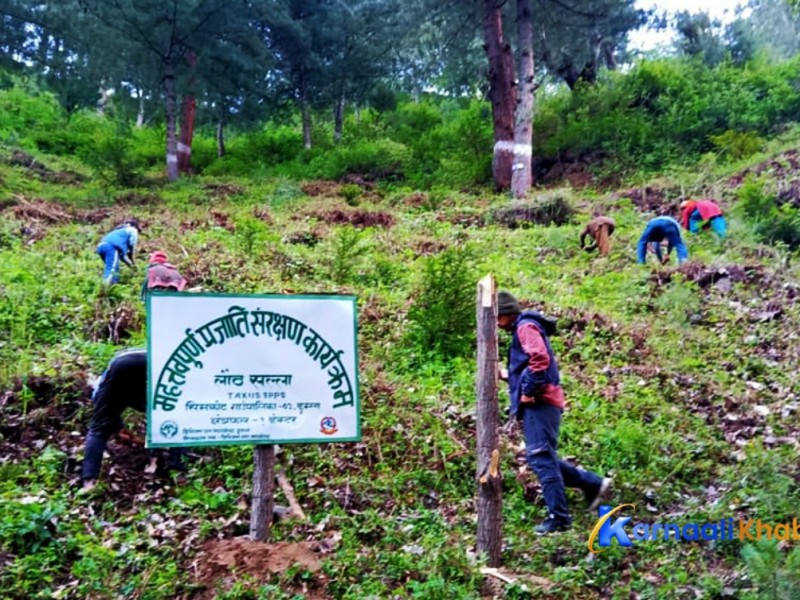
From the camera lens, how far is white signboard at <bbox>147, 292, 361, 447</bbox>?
4.09m

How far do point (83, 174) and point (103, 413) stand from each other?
1861cm

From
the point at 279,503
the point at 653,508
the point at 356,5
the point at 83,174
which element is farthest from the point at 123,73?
the point at 653,508

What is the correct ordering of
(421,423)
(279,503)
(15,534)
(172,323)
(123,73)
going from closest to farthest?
1. (172,323)
2. (15,534)
3. (279,503)
4. (421,423)
5. (123,73)

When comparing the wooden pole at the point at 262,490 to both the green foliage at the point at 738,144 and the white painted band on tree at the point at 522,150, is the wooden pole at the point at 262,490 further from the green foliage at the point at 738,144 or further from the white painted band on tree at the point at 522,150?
the green foliage at the point at 738,144

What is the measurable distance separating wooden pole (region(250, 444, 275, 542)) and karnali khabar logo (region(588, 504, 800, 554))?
2.16 m

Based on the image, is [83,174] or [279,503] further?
[83,174]

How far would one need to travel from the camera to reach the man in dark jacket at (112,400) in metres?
5.51

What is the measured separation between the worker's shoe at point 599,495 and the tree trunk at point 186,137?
70.1 ft

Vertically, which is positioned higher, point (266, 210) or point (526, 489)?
point (266, 210)

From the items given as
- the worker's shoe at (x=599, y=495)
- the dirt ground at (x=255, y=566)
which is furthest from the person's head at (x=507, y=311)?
the dirt ground at (x=255, y=566)

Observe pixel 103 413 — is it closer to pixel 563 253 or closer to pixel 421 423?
pixel 421 423

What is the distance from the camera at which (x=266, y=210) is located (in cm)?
1582

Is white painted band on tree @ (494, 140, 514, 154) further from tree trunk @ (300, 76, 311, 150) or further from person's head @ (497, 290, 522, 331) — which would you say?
person's head @ (497, 290, 522, 331)

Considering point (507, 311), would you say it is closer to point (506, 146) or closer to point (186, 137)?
point (506, 146)
